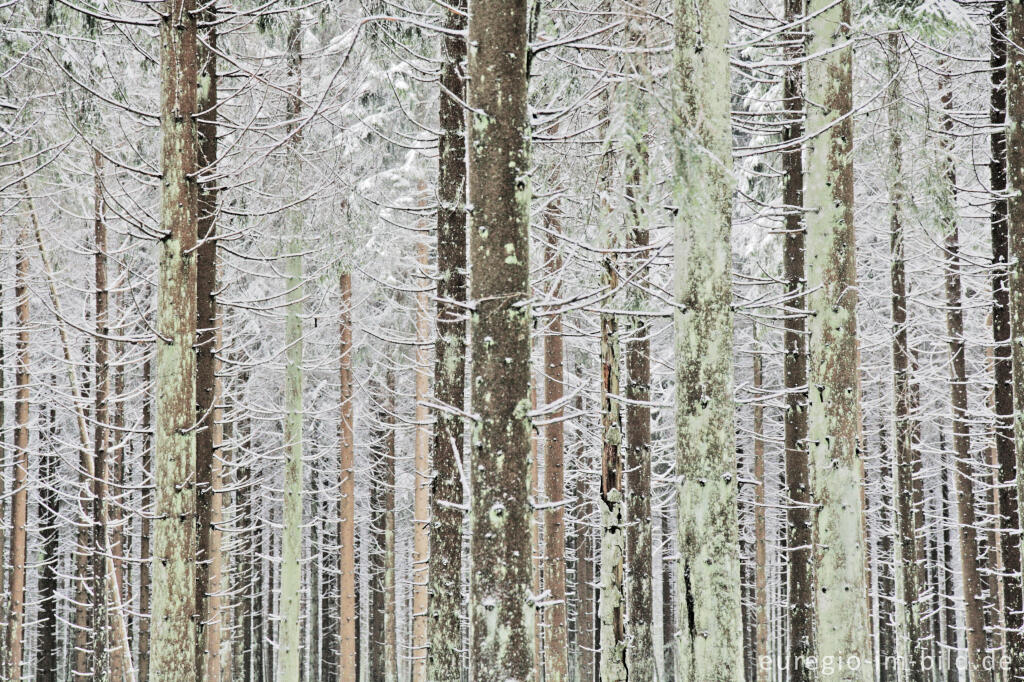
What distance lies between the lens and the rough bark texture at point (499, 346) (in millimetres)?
4520

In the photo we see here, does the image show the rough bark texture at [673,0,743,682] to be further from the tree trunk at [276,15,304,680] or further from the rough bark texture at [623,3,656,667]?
the tree trunk at [276,15,304,680]

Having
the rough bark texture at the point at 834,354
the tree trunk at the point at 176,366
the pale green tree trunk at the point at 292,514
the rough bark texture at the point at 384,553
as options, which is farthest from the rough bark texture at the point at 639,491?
the rough bark texture at the point at 384,553

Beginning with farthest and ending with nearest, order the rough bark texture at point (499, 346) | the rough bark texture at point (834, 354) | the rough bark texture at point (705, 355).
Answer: the rough bark texture at point (834, 354)
the rough bark texture at point (705, 355)
the rough bark texture at point (499, 346)

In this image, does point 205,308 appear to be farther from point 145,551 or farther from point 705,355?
point 145,551

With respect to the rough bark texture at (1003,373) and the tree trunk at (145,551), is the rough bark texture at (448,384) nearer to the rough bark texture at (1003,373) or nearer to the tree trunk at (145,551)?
the rough bark texture at (1003,373)

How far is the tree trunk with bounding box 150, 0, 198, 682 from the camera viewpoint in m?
6.48

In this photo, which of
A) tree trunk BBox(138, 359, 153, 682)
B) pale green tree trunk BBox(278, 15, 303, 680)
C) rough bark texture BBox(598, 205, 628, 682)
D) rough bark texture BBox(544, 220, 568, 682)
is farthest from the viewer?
tree trunk BBox(138, 359, 153, 682)

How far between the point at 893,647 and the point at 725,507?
83.3ft

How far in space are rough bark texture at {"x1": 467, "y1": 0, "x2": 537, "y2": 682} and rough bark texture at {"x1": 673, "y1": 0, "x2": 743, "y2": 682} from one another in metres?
1.35

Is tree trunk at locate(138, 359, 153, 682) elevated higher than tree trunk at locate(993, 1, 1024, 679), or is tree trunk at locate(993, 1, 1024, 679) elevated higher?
tree trunk at locate(993, 1, 1024, 679)

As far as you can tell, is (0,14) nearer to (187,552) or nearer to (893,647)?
(187,552)

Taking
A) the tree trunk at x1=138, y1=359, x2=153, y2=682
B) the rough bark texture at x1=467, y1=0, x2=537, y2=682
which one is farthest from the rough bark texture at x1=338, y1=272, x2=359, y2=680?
the rough bark texture at x1=467, y1=0, x2=537, y2=682

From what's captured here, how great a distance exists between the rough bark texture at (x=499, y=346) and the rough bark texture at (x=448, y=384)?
3145 millimetres

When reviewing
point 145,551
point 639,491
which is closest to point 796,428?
point 639,491
